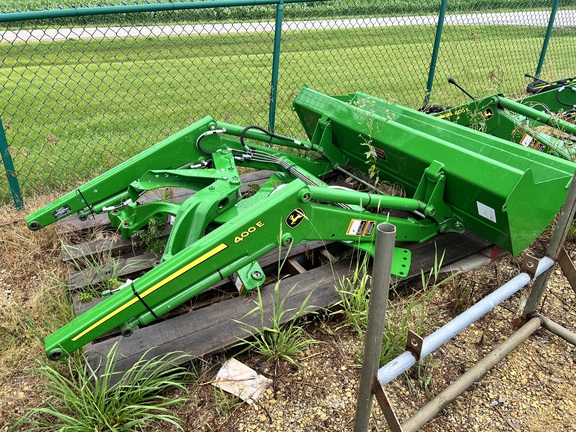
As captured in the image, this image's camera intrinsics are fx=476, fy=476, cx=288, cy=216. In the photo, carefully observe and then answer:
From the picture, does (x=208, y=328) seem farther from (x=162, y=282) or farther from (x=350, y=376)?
(x=350, y=376)

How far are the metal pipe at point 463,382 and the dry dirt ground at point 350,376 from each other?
0.20 metres

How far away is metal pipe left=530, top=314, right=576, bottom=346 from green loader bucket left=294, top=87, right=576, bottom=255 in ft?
1.40

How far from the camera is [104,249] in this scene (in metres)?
3.41

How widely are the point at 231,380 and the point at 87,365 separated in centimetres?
73

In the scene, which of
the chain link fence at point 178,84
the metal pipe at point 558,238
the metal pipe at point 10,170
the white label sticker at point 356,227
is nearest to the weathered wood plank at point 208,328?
the white label sticker at point 356,227

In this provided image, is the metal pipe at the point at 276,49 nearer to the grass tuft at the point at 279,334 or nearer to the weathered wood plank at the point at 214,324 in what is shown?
the weathered wood plank at the point at 214,324

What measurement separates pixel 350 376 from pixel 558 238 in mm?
1331

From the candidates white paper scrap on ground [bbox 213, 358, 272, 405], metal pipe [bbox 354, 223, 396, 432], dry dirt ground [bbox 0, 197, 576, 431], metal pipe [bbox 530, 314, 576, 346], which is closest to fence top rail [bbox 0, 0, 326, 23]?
dry dirt ground [bbox 0, 197, 576, 431]

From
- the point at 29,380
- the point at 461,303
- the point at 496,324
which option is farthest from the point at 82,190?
the point at 496,324

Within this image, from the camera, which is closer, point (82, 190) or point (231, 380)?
point (231, 380)

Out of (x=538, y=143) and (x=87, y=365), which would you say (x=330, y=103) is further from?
(x=87, y=365)

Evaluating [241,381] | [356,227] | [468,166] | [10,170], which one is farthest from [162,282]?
[10,170]

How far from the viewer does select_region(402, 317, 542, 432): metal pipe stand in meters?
2.05

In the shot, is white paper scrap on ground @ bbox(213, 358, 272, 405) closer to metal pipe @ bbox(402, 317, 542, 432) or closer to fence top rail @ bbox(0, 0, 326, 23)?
metal pipe @ bbox(402, 317, 542, 432)
